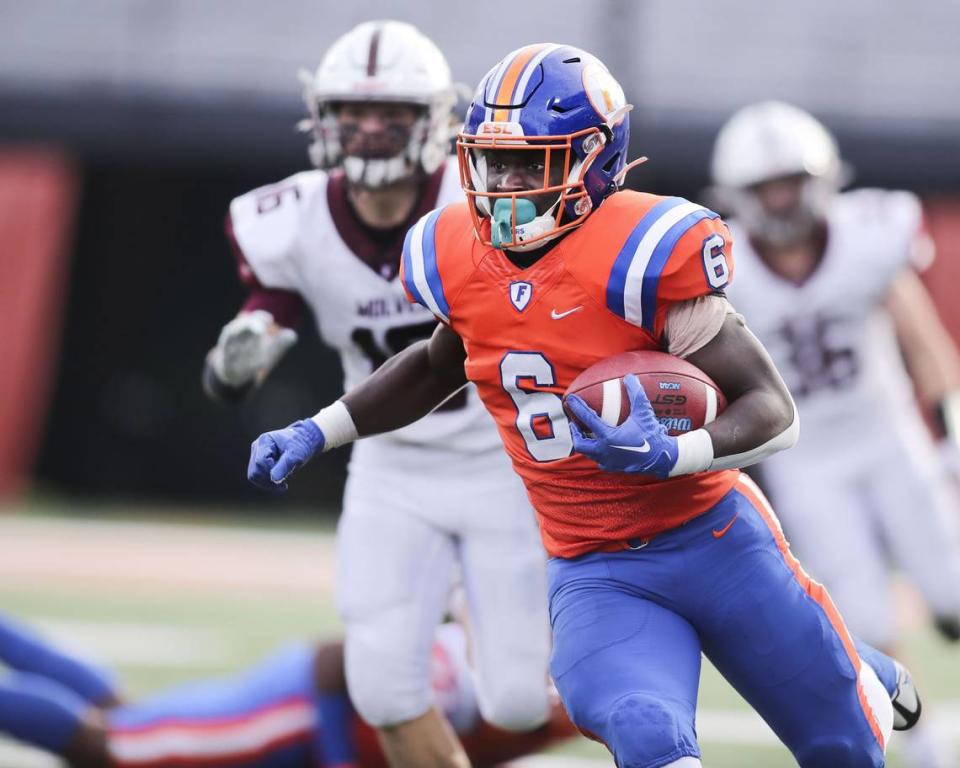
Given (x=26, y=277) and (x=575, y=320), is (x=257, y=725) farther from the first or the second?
(x=26, y=277)

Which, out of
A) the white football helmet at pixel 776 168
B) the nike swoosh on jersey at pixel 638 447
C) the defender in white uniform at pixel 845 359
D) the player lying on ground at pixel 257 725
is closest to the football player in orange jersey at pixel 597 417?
the nike swoosh on jersey at pixel 638 447

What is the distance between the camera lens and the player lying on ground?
13.7 feet

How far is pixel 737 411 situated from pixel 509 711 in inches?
50.1

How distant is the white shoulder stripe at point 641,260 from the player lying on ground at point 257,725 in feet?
5.04

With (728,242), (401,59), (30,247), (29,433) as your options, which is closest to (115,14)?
(30,247)

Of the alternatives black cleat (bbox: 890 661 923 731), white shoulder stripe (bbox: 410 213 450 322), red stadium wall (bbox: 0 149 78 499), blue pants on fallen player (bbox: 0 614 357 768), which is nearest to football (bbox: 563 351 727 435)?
white shoulder stripe (bbox: 410 213 450 322)

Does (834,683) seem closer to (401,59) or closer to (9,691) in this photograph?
(401,59)

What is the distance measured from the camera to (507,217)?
3.04m

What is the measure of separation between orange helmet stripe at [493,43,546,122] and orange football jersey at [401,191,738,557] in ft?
0.85

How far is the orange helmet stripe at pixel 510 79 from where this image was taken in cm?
311

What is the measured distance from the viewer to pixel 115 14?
12.0 meters

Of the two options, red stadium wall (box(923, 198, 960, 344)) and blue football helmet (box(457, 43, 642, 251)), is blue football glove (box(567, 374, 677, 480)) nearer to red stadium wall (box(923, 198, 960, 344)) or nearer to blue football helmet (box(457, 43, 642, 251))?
blue football helmet (box(457, 43, 642, 251))

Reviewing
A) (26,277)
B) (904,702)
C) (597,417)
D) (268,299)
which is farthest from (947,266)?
(597,417)

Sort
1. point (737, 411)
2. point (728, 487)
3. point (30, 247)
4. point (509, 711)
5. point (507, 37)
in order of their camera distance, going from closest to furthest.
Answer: point (737, 411)
point (728, 487)
point (509, 711)
point (30, 247)
point (507, 37)
